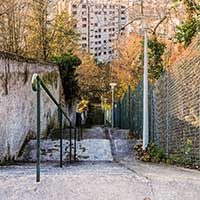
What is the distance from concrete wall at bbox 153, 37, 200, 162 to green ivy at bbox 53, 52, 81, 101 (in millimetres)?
10645

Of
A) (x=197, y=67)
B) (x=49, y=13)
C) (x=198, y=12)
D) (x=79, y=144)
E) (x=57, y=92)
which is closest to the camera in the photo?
(x=197, y=67)

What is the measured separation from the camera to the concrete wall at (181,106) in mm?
6008

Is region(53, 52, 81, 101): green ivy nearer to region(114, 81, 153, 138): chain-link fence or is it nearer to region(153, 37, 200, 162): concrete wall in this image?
region(114, 81, 153, 138): chain-link fence

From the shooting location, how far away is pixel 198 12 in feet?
28.8

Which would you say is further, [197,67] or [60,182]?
[197,67]

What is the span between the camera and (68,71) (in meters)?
20.0

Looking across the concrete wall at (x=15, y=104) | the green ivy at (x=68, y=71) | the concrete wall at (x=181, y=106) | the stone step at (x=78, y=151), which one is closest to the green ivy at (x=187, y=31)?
the concrete wall at (x=181, y=106)

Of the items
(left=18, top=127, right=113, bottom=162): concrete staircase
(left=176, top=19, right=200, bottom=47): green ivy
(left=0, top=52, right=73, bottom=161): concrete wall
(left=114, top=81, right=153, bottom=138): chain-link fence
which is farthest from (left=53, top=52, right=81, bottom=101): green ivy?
(left=176, top=19, right=200, bottom=47): green ivy

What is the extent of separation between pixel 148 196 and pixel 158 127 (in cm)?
570

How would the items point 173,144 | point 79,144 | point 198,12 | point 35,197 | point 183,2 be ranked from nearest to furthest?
1. point 35,197
2. point 173,144
3. point 198,12
4. point 183,2
5. point 79,144

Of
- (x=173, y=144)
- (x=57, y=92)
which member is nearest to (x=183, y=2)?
(x=173, y=144)

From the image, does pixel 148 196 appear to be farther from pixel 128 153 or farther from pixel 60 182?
pixel 128 153

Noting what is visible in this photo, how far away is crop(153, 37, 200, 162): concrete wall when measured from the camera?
237 inches

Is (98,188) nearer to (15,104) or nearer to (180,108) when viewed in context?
(180,108)
